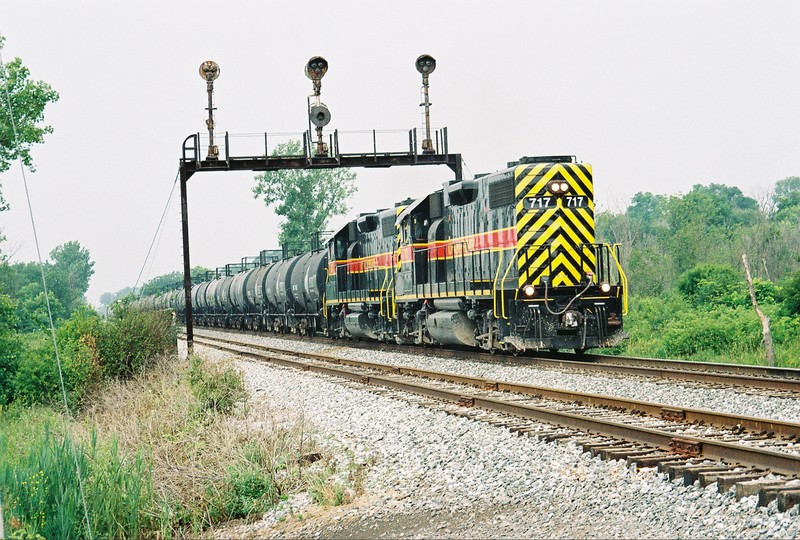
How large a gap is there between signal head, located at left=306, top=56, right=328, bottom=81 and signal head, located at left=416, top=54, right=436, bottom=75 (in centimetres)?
249

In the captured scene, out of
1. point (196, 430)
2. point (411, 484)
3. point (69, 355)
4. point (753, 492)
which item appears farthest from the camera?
point (69, 355)

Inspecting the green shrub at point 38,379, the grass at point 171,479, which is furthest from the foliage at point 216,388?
the green shrub at point 38,379

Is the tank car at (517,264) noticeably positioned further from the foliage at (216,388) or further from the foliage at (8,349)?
the foliage at (8,349)

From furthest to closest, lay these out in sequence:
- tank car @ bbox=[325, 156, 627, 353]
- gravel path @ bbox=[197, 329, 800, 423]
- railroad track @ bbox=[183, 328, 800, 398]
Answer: tank car @ bbox=[325, 156, 627, 353], railroad track @ bbox=[183, 328, 800, 398], gravel path @ bbox=[197, 329, 800, 423]

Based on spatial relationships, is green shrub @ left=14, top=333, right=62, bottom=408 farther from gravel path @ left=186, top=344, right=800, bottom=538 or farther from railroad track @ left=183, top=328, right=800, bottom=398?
gravel path @ left=186, top=344, right=800, bottom=538

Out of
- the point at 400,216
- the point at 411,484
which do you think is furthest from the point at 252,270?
the point at 411,484

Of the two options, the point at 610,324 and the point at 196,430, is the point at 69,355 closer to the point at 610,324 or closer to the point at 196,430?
the point at 196,430

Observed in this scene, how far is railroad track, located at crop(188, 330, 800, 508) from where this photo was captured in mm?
6125

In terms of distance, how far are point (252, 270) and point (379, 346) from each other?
19.2 m

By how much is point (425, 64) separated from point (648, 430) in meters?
17.5

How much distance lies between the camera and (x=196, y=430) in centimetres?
959

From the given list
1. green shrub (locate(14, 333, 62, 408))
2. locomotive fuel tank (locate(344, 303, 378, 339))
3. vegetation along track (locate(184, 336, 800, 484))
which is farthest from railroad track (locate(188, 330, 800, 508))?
locomotive fuel tank (locate(344, 303, 378, 339))

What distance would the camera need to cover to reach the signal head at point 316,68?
2305cm

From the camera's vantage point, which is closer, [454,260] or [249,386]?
[249,386]
